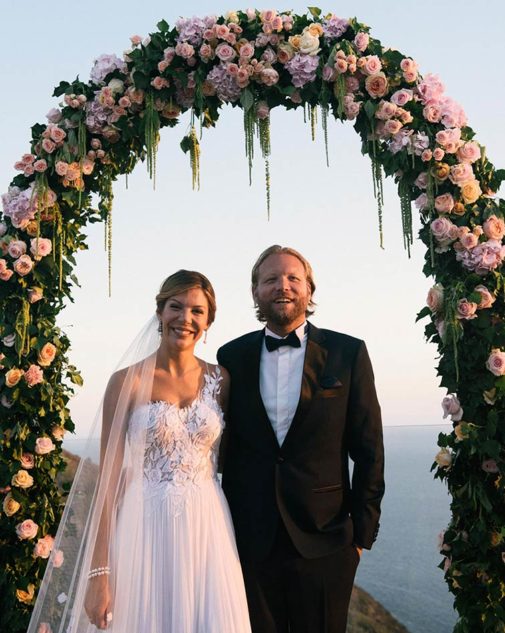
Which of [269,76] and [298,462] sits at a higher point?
[269,76]

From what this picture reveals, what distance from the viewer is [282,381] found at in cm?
372

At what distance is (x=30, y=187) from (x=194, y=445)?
2447mm

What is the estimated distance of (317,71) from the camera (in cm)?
440

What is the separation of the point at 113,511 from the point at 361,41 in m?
3.36

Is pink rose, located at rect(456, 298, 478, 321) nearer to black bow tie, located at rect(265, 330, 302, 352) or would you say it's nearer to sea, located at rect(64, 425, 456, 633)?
black bow tie, located at rect(265, 330, 302, 352)

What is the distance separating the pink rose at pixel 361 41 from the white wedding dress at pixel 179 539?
2.60 m

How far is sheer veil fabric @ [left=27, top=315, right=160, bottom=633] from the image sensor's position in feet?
11.0

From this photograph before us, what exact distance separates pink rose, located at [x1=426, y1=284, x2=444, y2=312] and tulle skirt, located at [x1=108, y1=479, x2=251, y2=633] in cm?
175

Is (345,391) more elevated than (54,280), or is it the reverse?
(54,280)

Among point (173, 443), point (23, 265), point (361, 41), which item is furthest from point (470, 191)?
point (23, 265)

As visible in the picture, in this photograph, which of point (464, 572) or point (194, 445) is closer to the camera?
point (194, 445)

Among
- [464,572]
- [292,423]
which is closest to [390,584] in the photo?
[464,572]

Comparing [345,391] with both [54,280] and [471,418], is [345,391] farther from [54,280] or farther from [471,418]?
[54,280]

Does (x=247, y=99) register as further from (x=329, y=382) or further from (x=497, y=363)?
(x=497, y=363)
